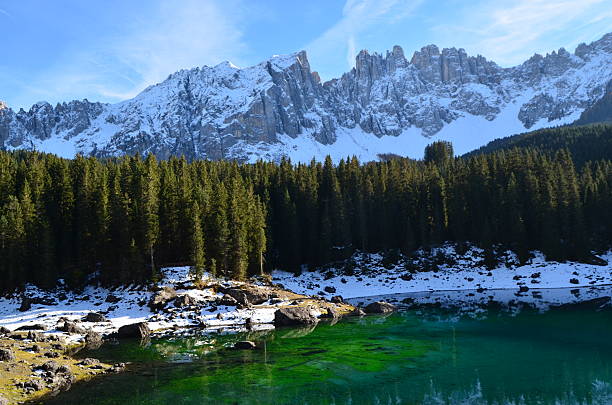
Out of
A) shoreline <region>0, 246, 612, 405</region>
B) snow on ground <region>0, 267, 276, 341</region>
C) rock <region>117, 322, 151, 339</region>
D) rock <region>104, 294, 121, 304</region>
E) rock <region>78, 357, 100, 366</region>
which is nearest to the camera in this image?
rock <region>78, 357, 100, 366</region>

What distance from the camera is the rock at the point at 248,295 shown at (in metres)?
58.3

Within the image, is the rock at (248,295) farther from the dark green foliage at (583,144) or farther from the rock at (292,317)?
the dark green foliage at (583,144)

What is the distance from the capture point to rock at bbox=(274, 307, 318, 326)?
50375 millimetres

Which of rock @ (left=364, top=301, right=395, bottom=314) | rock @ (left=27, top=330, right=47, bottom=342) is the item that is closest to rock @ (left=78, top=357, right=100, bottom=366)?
rock @ (left=27, top=330, right=47, bottom=342)

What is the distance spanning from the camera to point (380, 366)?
102 ft

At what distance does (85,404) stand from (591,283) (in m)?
78.5

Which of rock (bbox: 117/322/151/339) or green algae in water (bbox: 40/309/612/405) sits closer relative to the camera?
green algae in water (bbox: 40/309/612/405)

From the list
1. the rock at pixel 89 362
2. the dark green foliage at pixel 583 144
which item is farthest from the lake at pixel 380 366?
the dark green foliage at pixel 583 144

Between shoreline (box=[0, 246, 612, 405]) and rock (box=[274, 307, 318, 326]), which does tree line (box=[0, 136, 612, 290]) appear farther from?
rock (box=[274, 307, 318, 326])

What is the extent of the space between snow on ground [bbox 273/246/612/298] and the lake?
3063 centimetres

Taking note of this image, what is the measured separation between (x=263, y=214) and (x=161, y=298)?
114 feet

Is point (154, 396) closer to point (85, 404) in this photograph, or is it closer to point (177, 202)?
point (85, 404)

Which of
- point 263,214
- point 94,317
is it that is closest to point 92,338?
point 94,317

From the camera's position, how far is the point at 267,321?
5216 cm
